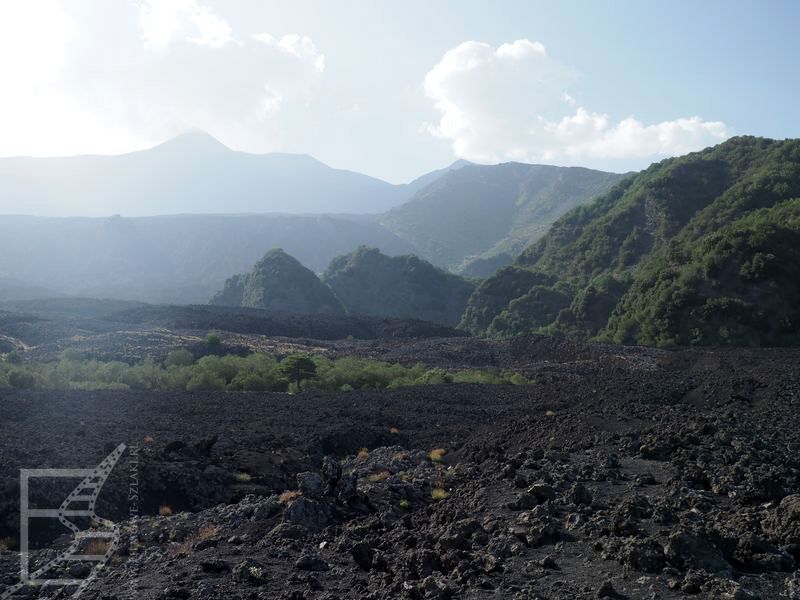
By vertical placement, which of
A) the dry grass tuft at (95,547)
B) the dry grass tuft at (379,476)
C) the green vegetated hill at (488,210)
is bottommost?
the dry grass tuft at (379,476)

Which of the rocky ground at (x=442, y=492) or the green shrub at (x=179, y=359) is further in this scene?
the green shrub at (x=179, y=359)

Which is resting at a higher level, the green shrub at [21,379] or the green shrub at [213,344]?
the green shrub at [213,344]

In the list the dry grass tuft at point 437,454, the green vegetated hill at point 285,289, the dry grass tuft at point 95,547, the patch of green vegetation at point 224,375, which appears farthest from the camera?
the green vegetated hill at point 285,289

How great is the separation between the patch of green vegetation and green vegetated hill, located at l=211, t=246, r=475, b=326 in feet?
137

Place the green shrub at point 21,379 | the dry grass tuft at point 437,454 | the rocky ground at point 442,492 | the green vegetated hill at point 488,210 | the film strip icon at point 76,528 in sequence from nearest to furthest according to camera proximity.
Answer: the rocky ground at point 442,492 < the film strip icon at point 76,528 < the dry grass tuft at point 437,454 < the green shrub at point 21,379 < the green vegetated hill at point 488,210

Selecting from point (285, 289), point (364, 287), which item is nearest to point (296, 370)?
point (285, 289)

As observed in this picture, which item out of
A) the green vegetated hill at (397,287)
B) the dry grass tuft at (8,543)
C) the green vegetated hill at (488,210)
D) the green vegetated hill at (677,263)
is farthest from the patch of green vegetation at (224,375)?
the green vegetated hill at (488,210)

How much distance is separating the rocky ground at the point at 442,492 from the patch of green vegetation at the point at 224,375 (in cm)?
415

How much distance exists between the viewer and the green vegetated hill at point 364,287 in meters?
70.2

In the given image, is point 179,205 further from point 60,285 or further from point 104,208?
point 60,285

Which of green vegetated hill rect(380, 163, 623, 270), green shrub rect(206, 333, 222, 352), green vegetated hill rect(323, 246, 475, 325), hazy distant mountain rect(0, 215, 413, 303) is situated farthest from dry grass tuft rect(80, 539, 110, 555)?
green vegetated hill rect(380, 163, 623, 270)

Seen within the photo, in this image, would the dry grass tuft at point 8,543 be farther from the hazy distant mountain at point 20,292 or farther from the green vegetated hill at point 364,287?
the hazy distant mountain at point 20,292

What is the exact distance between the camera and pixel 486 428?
1644cm

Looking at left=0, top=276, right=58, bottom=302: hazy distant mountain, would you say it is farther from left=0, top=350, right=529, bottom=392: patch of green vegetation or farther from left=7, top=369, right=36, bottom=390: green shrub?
left=7, top=369, right=36, bottom=390: green shrub
